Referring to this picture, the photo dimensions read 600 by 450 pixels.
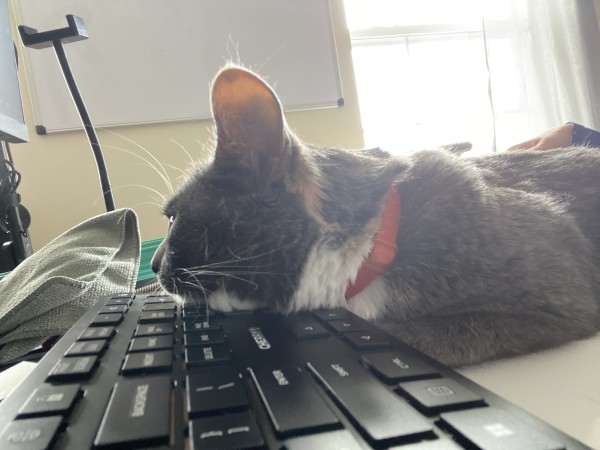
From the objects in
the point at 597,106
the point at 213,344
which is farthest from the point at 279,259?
the point at 597,106

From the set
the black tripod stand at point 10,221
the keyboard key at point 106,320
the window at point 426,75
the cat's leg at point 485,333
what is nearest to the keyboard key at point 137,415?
the keyboard key at point 106,320

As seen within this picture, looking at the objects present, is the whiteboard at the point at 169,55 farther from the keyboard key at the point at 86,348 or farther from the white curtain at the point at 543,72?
the keyboard key at the point at 86,348

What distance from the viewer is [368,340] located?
1.40ft

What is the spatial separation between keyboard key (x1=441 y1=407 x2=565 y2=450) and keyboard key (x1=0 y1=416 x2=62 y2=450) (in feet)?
0.70

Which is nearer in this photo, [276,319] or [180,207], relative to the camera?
[276,319]

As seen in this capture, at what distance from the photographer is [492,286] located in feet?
2.06

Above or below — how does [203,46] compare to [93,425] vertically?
above

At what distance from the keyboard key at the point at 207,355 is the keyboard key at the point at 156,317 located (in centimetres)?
15

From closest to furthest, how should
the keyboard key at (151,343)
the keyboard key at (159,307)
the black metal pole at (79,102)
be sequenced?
1. the keyboard key at (151,343)
2. the keyboard key at (159,307)
3. the black metal pole at (79,102)

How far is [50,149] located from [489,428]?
105 inches

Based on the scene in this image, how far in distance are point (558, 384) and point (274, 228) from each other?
0.43 metres

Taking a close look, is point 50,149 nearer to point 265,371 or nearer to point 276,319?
point 276,319

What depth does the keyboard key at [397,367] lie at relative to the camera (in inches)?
13.0

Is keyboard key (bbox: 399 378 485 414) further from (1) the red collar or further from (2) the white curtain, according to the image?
(2) the white curtain
